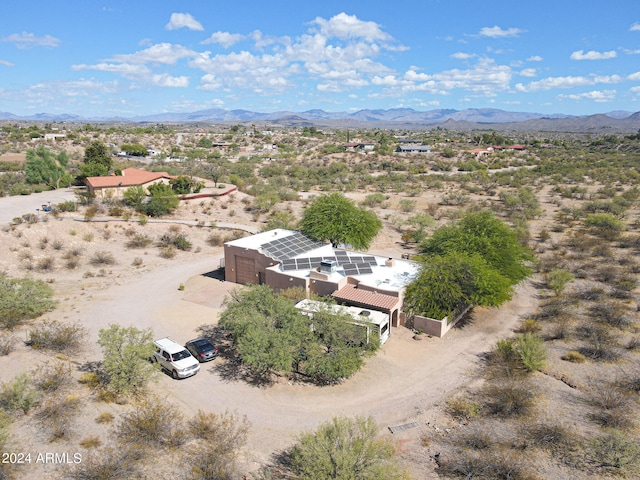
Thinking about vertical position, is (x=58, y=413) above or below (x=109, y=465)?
below

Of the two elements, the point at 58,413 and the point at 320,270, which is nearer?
the point at 58,413

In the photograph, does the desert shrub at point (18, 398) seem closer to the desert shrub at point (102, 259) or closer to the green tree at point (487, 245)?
the desert shrub at point (102, 259)

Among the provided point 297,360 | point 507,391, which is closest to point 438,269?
point 507,391

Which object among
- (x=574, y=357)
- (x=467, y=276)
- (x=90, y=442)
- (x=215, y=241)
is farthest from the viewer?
(x=215, y=241)

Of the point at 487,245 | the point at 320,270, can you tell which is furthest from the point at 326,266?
the point at 487,245

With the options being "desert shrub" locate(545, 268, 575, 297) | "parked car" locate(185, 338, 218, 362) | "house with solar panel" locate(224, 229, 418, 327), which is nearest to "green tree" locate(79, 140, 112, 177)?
"house with solar panel" locate(224, 229, 418, 327)

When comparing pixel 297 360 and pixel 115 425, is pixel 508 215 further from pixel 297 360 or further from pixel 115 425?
pixel 115 425

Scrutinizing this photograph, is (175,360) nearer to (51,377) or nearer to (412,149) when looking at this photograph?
(51,377)

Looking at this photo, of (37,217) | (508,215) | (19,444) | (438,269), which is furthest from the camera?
(508,215)
